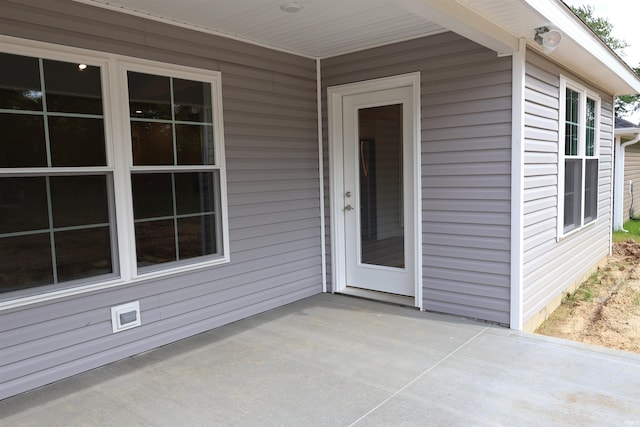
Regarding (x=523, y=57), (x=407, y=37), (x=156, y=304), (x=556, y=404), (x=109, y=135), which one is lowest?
(x=556, y=404)

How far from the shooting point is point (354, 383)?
8.77ft

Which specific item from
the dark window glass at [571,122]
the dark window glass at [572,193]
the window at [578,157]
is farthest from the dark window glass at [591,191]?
the dark window glass at [571,122]

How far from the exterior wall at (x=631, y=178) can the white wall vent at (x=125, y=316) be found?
430 inches

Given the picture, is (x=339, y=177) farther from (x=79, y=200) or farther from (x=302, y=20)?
(x=79, y=200)

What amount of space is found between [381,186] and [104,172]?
2.44 metres

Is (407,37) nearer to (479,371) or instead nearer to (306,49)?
(306,49)

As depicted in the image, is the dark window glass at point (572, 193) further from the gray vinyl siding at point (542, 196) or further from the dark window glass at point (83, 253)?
the dark window glass at point (83, 253)

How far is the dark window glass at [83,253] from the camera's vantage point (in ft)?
9.35

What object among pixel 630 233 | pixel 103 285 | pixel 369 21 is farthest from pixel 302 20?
pixel 630 233

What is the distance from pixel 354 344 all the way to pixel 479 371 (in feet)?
2.88

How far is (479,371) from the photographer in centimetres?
279

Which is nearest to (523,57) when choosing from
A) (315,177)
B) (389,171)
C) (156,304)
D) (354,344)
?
(389,171)

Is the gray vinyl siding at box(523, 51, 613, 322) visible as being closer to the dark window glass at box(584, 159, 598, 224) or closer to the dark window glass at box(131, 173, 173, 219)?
the dark window glass at box(584, 159, 598, 224)

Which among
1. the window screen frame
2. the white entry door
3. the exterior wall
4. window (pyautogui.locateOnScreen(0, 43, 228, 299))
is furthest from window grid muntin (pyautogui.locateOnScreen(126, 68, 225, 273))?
the exterior wall
